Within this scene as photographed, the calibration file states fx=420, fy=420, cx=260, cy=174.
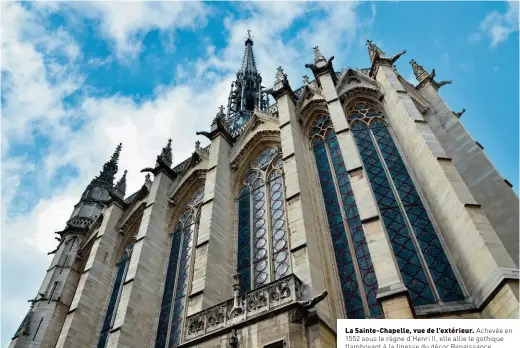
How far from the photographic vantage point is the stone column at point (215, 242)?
32.7ft

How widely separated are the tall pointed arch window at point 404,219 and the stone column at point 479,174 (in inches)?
47.2

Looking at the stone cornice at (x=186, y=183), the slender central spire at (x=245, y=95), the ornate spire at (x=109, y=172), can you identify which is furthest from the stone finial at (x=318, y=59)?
the ornate spire at (x=109, y=172)

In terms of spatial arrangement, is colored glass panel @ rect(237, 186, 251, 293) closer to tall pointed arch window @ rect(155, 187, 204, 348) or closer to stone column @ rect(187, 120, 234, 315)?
stone column @ rect(187, 120, 234, 315)

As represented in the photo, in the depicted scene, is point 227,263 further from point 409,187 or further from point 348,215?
point 409,187

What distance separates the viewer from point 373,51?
45.1 feet

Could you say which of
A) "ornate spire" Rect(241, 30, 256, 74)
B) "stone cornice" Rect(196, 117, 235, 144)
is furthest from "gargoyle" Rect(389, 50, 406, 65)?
"ornate spire" Rect(241, 30, 256, 74)

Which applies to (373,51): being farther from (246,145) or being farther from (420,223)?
(420,223)

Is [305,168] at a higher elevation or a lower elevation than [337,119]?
lower

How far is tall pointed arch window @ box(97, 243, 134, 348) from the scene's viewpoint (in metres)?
13.5

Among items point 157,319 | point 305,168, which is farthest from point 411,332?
point 157,319

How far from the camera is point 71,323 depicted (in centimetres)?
1300

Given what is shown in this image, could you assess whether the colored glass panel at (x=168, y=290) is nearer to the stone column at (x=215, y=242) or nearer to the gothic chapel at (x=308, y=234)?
the gothic chapel at (x=308, y=234)

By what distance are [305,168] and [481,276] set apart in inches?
207

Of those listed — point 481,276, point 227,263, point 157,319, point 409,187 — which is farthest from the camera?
point 157,319
